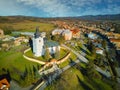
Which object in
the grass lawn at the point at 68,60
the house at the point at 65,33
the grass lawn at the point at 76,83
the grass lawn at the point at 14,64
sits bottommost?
the grass lawn at the point at 76,83

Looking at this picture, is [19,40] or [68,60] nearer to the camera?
[68,60]

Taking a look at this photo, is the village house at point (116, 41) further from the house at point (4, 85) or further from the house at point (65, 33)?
the house at point (4, 85)

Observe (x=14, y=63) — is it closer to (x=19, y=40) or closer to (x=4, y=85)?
(x=4, y=85)

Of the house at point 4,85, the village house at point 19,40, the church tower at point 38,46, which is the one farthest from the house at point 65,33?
the house at point 4,85

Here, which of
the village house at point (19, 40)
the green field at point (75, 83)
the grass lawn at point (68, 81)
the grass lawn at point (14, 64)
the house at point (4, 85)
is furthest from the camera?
the village house at point (19, 40)

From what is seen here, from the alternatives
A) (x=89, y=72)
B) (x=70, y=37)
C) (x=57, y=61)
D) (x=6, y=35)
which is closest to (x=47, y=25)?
(x=70, y=37)

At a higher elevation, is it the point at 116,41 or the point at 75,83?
the point at 116,41

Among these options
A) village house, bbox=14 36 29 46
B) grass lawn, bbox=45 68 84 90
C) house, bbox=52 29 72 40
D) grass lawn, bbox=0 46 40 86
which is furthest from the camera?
house, bbox=52 29 72 40

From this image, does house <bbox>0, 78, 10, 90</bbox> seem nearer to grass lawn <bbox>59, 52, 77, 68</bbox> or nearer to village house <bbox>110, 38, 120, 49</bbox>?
grass lawn <bbox>59, 52, 77, 68</bbox>

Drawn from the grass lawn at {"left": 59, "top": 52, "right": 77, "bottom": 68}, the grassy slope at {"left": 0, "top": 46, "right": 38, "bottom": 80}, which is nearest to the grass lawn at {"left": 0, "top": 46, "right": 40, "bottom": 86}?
the grassy slope at {"left": 0, "top": 46, "right": 38, "bottom": 80}

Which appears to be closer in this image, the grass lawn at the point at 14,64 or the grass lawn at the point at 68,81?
the grass lawn at the point at 68,81

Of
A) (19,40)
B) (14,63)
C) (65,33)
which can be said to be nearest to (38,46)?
(14,63)

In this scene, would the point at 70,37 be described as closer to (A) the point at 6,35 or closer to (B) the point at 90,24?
(A) the point at 6,35

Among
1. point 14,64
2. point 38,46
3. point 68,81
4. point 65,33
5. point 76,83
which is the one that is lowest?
point 76,83
